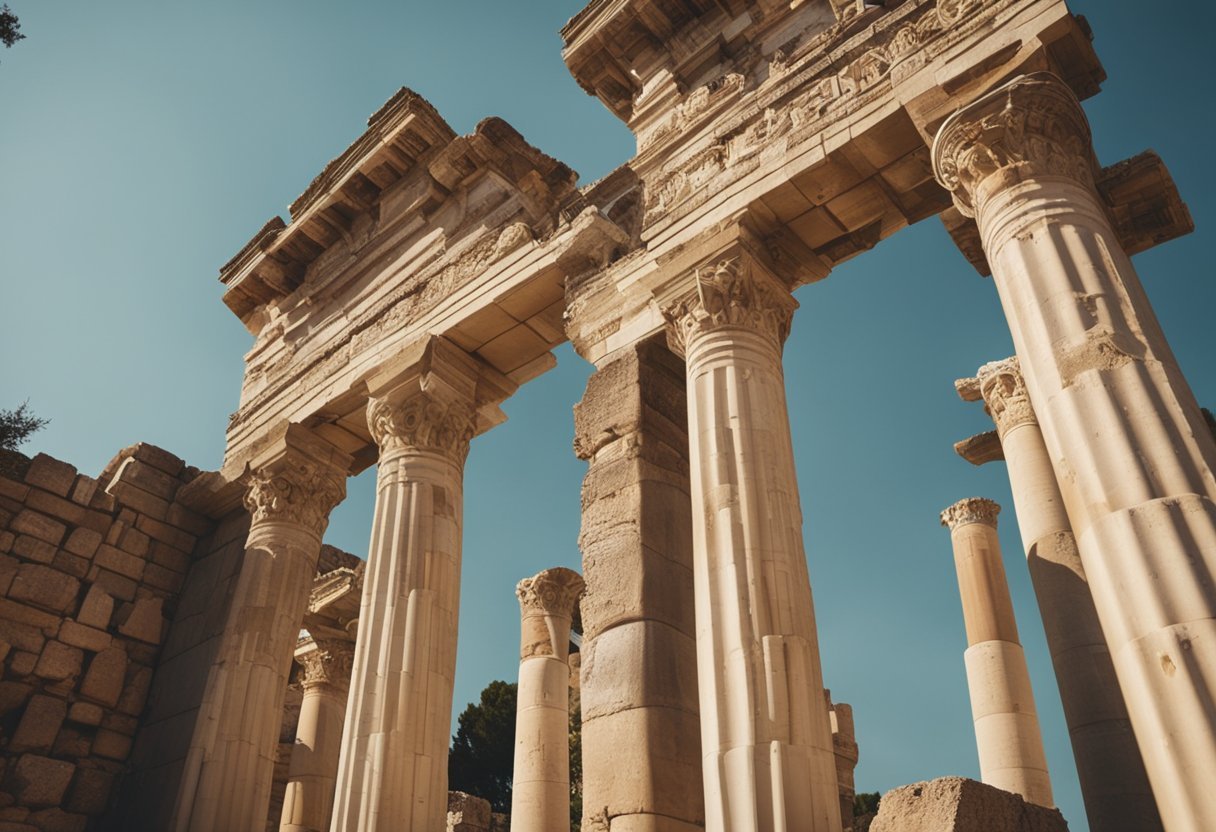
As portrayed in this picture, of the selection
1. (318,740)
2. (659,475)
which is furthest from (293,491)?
(659,475)

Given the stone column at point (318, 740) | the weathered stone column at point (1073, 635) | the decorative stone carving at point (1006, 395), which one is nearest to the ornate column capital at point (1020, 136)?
the weathered stone column at point (1073, 635)

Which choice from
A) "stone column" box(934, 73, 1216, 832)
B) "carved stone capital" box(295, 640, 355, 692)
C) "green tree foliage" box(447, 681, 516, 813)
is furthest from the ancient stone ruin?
"green tree foliage" box(447, 681, 516, 813)

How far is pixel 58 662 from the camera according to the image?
39.5 ft

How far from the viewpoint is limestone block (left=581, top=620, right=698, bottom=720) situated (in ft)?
23.8

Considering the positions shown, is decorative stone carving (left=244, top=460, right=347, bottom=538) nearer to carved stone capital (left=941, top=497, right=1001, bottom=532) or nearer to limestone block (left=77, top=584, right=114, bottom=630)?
limestone block (left=77, top=584, right=114, bottom=630)

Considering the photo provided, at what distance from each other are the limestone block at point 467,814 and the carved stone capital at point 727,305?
10.4 meters

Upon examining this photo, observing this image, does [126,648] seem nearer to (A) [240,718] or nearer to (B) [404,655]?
(A) [240,718]

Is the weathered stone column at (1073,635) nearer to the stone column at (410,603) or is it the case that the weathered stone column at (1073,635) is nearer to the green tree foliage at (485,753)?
the stone column at (410,603)

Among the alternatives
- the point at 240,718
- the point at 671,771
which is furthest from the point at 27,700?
the point at 671,771

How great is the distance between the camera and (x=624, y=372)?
9.05 metres

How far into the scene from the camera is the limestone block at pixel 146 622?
509 inches

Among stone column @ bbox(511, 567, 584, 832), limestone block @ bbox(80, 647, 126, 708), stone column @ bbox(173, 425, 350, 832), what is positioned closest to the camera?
stone column @ bbox(173, 425, 350, 832)

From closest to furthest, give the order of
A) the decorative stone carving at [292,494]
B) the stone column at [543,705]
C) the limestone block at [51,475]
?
the decorative stone carving at [292,494] < the limestone block at [51,475] < the stone column at [543,705]

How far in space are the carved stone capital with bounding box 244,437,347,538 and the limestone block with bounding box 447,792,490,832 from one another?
5832mm
